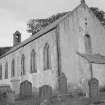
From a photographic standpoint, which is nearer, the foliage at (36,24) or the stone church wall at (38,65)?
the stone church wall at (38,65)

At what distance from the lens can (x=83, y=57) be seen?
66.4ft

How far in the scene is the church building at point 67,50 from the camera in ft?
66.3

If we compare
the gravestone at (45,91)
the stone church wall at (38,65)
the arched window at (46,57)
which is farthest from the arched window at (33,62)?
the gravestone at (45,91)

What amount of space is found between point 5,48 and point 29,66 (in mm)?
25336

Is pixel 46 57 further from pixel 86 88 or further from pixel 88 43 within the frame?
pixel 86 88

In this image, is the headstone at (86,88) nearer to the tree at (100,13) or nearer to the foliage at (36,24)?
the tree at (100,13)

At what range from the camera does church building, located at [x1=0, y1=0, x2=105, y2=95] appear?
2020cm

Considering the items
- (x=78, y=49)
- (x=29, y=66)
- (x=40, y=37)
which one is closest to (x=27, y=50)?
(x=29, y=66)

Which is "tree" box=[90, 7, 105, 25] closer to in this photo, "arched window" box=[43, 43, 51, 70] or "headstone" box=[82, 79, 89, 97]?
"arched window" box=[43, 43, 51, 70]

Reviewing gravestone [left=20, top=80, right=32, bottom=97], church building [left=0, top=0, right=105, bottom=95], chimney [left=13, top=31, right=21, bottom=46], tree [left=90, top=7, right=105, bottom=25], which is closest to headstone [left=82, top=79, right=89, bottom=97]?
church building [left=0, top=0, right=105, bottom=95]

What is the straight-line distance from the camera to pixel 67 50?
20984 millimetres

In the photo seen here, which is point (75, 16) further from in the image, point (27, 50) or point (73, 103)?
point (73, 103)

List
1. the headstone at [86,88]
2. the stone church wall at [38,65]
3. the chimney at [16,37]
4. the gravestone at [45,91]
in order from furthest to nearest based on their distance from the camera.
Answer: the chimney at [16,37] < the stone church wall at [38,65] < the gravestone at [45,91] < the headstone at [86,88]

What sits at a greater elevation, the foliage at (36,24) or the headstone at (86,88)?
the foliage at (36,24)
